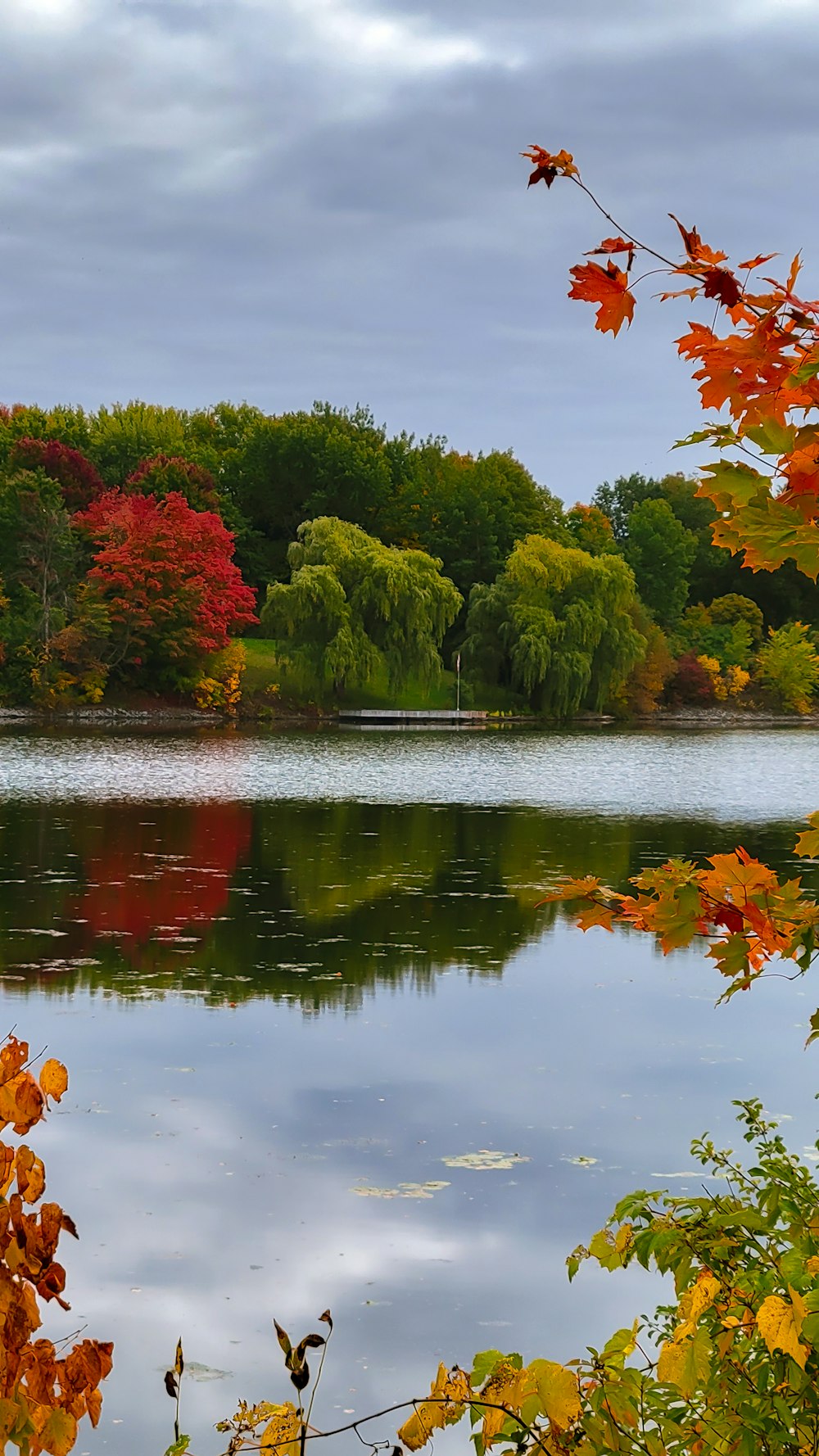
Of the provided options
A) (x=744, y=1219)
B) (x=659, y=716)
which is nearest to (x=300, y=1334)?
(x=744, y=1219)

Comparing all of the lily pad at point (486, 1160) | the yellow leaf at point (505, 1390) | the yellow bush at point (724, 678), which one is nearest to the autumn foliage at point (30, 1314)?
the yellow leaf at point (505, 1390)

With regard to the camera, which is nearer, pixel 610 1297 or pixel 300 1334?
pixel 300 1334

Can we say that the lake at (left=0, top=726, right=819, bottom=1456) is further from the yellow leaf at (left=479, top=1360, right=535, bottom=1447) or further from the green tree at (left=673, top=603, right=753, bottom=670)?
the green tree at (left=673, top=603, right=753, bottom=670)

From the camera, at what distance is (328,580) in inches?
1549

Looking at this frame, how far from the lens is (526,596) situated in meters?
44.3

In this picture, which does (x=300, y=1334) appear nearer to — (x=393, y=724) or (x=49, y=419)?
(x=393, y=724)

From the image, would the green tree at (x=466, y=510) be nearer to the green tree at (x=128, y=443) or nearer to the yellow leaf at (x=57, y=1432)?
the green tree at (x=128, y=443)

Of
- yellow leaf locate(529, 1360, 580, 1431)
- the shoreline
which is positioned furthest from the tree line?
yellow leaf locate(529, 1360, 580, 1431)

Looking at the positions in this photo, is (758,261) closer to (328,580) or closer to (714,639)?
(328,580)

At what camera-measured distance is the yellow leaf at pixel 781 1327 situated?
1.68 m

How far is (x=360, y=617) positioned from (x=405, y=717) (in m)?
4.21

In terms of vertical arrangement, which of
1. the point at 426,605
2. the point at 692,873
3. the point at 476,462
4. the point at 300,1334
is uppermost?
the point at 476,462

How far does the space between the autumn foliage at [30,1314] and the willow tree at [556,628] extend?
1597 inches

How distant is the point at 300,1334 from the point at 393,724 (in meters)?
38.8
